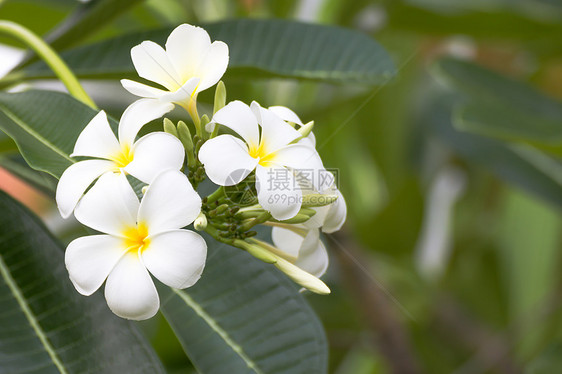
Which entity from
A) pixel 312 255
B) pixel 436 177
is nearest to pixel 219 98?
pixel 312 255

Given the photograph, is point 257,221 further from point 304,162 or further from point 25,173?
point 25,173

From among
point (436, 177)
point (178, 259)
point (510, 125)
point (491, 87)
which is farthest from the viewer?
point (436, 177)

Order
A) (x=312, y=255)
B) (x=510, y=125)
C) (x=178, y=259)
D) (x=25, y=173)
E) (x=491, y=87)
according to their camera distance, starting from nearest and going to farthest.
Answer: (x=178, y=259), (x=312, y=255), (x=25, y=173), (x=510, y=125), (x=491, y=87)

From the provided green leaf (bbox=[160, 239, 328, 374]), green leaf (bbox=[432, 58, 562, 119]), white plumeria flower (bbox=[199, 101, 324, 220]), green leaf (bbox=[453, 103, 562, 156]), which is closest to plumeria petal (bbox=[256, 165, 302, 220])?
white plumeria flower (bbox=[199, 101, 324, 220])

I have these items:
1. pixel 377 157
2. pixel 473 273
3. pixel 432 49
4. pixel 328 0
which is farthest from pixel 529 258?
pixel 328 0

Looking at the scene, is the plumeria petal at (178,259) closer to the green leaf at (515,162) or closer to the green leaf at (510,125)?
the green leaf at (510,125)

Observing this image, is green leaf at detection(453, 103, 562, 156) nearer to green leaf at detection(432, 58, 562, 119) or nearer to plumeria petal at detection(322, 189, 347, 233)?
green leaf at detection(432, 58, 562, 119)
